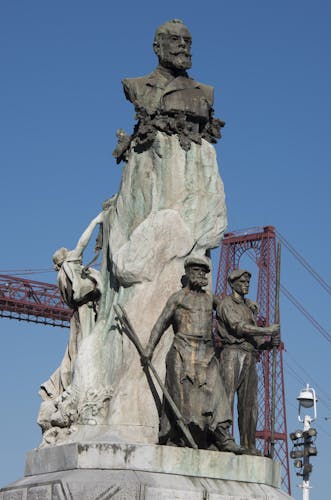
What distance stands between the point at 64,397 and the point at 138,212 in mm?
2775

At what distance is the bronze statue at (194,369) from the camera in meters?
16.2

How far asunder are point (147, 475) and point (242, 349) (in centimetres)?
234

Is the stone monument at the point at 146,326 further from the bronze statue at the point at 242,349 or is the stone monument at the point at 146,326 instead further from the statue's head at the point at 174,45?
the bronze statue at the point at 242,349

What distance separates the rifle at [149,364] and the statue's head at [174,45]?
13.0ft

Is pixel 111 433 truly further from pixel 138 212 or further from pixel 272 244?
pixel 272 244

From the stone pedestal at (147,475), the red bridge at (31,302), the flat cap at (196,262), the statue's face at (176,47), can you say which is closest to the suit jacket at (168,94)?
the statue's face at (176,47)

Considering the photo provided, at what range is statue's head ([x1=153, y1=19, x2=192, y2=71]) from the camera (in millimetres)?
18969

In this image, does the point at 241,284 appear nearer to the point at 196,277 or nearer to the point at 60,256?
the point at 196,277

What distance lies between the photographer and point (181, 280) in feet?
57.4

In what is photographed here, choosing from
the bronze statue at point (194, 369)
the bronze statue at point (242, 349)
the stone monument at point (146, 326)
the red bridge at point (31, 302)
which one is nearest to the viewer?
the stone monument at point (146, 326)

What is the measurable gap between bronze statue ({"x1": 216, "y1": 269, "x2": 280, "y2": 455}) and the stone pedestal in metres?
0.63

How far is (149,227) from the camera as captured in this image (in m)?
17.6

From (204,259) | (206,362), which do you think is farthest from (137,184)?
(206,362)

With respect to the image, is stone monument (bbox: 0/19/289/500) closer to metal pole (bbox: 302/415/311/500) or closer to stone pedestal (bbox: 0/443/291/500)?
stone pedestal (bbox: 0/443/291/500)
